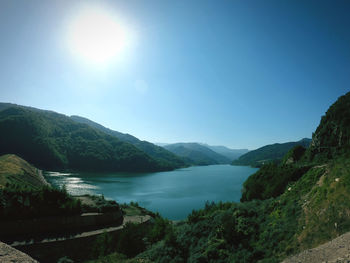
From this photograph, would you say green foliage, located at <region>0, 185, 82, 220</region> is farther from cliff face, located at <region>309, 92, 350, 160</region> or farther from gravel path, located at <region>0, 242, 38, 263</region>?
cliff face, located at <region>309, 92, 350, 160</region>

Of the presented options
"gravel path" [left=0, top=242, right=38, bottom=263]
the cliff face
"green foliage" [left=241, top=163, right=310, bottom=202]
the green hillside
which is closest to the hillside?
"gravel path" [left=0, top=242, right=38, bottom=263]

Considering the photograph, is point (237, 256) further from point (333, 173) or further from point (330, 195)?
point (333, 173)

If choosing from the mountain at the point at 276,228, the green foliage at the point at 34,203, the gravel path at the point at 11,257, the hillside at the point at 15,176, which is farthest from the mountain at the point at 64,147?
the mountain at the point at 276,228

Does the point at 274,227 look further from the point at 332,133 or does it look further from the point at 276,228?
the point at 332,133

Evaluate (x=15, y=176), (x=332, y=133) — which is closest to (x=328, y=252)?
(x=15, y=176)

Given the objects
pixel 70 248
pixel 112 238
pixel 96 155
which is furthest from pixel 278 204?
pixel 96 155

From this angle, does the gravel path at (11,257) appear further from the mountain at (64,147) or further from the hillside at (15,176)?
the mountain at (64,147)

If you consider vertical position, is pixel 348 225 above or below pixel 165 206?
above
